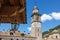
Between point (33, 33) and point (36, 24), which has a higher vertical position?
point (36, 24)

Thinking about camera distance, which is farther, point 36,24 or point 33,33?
point 36,24

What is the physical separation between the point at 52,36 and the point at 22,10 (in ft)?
175

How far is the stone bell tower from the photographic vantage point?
173 ft

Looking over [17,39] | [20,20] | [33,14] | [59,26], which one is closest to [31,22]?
[33,14]

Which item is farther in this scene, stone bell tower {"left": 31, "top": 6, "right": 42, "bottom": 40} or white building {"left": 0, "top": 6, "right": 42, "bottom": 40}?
stone bell tower {"left": 31, "top": 6, "right": 42, "bottom": 40}

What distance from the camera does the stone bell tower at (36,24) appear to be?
52.8 meters

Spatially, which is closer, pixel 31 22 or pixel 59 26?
pixel 31 22

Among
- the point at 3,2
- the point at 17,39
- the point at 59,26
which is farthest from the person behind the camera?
the point at 59,26

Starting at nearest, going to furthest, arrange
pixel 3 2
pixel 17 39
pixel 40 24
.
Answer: pixel 3 2 → pixel 17 39 → pixel 40 24

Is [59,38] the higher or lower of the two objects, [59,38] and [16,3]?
the higher

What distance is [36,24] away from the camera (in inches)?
2104

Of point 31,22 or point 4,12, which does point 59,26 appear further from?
point 4,12

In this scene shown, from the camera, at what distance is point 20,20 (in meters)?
4.25

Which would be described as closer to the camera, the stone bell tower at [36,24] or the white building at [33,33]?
the white building at [33,33]
